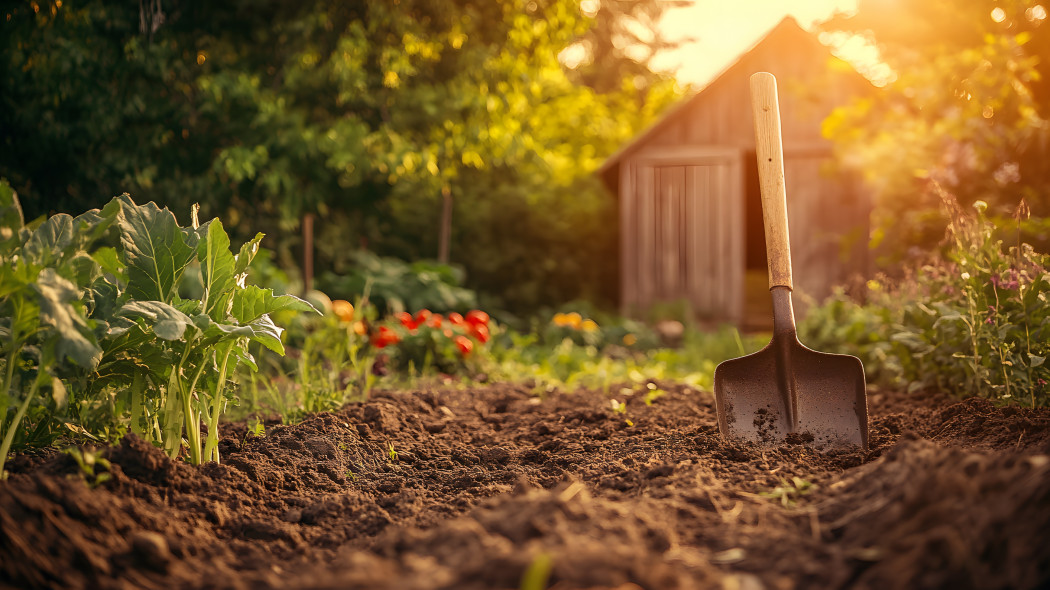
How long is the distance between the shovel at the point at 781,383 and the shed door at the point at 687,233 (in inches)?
281

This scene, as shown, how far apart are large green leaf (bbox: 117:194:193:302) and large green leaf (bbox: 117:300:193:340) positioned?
257 mm

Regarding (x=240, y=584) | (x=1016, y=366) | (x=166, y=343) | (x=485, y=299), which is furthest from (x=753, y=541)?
(x=485, y=299)

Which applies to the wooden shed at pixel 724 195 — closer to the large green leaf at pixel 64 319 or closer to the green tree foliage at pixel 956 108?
the green tree foliage at pixel 956 108

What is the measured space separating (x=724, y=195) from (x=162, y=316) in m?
8.95

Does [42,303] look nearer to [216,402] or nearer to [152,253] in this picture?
[152,253]

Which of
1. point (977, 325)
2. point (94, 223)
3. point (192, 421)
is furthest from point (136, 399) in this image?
point (977, 325)

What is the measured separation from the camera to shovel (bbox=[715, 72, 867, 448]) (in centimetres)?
269

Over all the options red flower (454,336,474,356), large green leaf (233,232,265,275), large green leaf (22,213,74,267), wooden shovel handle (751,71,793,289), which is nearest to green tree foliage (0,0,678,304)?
red flower (454,336,474,356)

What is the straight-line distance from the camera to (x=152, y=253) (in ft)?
7.36

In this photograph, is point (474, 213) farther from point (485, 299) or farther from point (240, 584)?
point (240, 584)

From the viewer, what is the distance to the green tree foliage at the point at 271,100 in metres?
4.75

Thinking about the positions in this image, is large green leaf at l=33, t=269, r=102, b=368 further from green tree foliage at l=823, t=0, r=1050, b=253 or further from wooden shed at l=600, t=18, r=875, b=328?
wooden shed at l=600, t=18, r=875, b=328

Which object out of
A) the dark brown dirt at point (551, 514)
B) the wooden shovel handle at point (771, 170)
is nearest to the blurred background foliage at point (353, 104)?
the wooden shovel handle at point (771, 170)

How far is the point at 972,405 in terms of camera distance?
301 centimetres
